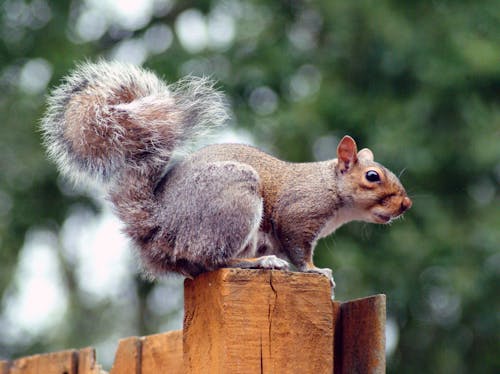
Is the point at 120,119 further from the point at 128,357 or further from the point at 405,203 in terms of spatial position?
the point at 405,203

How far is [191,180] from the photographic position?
2023mm

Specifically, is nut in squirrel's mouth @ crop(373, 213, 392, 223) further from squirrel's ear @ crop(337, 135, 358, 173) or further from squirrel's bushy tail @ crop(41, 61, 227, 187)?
squirrel's bushy tail @ crop(41, 61, 227, 187)

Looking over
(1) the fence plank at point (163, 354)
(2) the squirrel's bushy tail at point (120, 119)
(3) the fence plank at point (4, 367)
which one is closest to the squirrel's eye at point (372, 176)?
(2) the squirrel's bushy tail at point (120, 119)

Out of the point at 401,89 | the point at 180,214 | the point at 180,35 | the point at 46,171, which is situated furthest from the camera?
the point at 180,35

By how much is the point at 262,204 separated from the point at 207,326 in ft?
1.57

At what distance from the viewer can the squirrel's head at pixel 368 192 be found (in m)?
2.42

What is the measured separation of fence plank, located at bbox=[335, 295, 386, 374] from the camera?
1.64m

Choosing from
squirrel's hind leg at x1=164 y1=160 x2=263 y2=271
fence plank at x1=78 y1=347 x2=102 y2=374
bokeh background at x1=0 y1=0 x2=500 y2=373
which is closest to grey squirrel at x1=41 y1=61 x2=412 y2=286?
squirrel's hind leg at x1=164 y1=160 x2=263 y2=271

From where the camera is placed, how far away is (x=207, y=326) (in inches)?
66.0

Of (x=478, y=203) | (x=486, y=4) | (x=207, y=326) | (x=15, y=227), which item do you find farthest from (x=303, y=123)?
(x=207, y=326)

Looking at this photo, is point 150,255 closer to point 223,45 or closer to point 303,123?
point 303,123

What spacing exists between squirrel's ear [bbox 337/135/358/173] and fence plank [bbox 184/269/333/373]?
0.74m

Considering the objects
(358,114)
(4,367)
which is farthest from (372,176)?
(358,114)

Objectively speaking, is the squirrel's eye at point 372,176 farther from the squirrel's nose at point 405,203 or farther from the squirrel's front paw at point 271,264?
the squirrel's front paw at point 271,264
